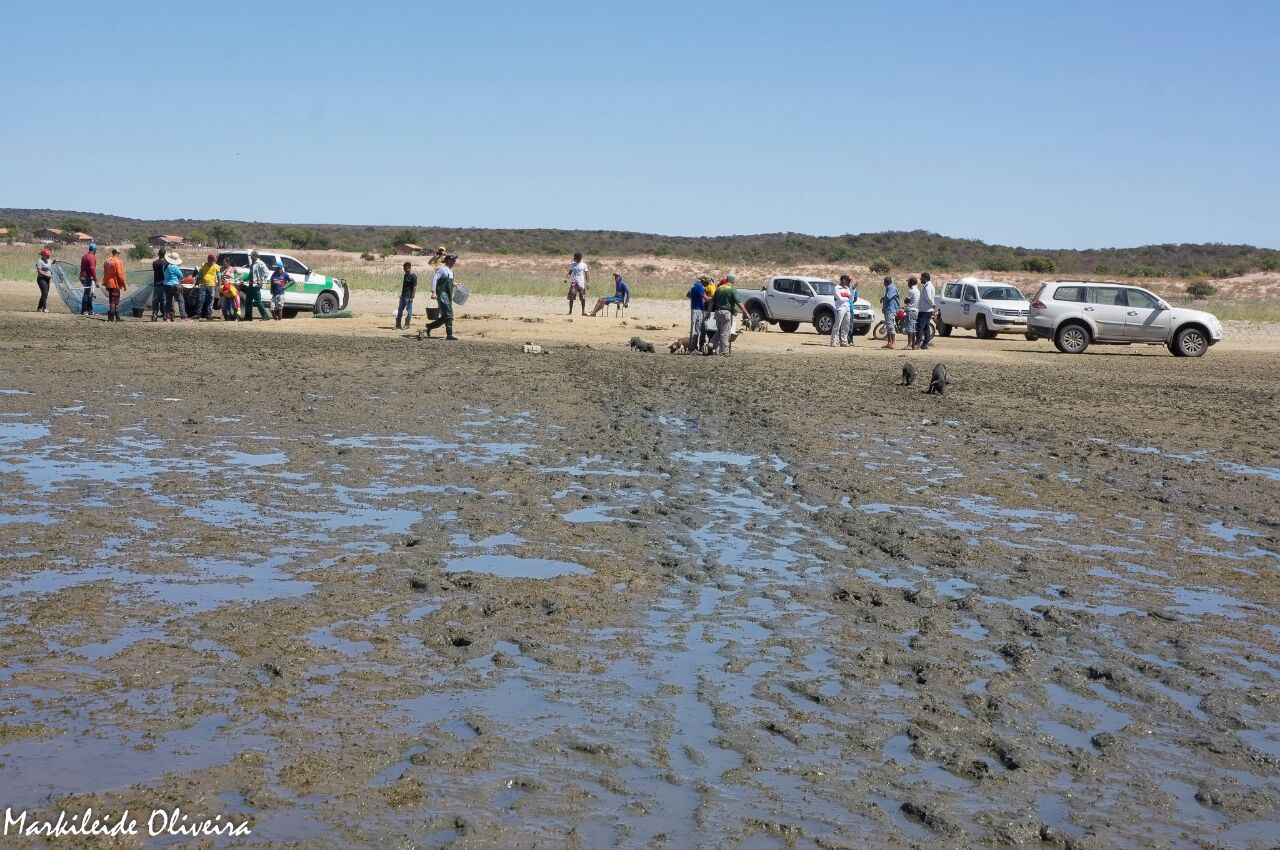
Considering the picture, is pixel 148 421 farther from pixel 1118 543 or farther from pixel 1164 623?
pixel 1164 623

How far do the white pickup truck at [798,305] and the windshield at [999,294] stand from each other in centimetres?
311

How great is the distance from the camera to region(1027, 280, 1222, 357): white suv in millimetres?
32938

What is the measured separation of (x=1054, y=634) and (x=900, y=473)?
5.72 m

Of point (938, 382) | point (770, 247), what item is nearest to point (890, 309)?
point (938, 382)

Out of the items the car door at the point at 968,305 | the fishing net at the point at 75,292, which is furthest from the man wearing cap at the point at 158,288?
the car door at the point at 968,305

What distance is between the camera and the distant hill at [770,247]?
4048 inches

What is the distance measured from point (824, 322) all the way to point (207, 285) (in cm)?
1550

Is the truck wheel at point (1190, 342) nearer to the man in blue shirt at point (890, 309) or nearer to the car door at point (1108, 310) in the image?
the car door at point (1108, 310)

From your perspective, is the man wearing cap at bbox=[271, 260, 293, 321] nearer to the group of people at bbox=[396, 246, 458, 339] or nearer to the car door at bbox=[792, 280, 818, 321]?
the group of people at bbox=[396, 246, 458, 339]

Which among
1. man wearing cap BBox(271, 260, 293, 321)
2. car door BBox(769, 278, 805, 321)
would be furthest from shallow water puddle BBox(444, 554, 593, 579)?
car door BBox(769, 278, 805, 321)

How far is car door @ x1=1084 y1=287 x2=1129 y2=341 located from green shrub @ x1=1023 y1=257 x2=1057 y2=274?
63.9m

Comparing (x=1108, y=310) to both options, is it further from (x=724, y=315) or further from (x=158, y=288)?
(x=158, y=288)

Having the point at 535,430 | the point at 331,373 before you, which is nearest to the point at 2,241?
the point at 331,373

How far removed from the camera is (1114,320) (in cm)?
3309
